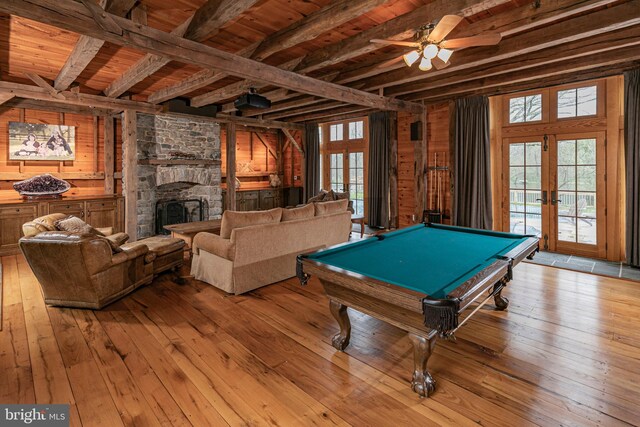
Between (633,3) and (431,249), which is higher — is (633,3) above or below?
above

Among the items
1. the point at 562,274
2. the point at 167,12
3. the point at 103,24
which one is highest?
the point at 167,12

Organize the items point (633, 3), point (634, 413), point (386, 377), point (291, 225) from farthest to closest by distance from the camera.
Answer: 1. point (291, 225)
2. point (633, 3)
3. point (386, 377)
4. point (634, 413)

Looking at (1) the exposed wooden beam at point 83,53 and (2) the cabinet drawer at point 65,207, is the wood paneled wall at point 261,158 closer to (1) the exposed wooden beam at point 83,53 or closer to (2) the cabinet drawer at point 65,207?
(2) the cabinet drawer at point 65,207

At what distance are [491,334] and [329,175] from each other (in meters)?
6.97

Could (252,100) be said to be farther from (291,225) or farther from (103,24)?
(103,24)

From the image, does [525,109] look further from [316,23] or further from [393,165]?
[316,23]

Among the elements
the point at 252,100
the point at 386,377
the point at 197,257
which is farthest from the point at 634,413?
the point at 252,100

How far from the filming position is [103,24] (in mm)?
2750

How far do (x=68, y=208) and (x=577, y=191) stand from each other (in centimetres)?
857

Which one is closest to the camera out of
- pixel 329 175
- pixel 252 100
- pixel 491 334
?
pixel 491 334

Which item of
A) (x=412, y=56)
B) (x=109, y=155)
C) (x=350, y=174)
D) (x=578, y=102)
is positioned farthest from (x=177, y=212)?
(x=578, y=102)

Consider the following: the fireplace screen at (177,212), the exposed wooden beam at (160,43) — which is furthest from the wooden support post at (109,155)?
the exposed wooden beam at (160,43)

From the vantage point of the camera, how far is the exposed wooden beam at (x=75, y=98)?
5060 millimetres

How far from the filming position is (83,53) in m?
3.76
